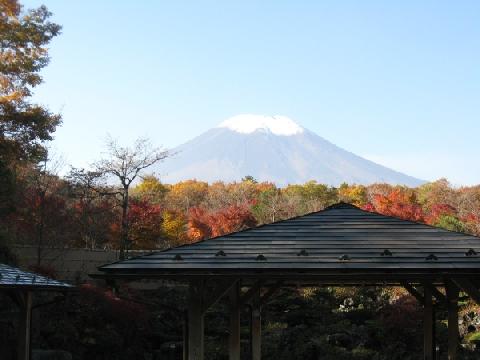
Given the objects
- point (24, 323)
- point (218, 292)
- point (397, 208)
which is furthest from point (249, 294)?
point (397, 208)

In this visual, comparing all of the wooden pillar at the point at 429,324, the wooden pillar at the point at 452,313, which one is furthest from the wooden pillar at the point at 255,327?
the wooden pillar at the point at 452,313

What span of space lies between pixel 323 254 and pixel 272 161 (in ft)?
526

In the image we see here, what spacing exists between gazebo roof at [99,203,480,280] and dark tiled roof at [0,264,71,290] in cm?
415

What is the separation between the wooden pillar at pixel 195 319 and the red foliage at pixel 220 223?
20100mm

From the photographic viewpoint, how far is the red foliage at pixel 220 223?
Answer: 95.8ft

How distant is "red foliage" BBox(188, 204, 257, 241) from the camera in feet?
95.8

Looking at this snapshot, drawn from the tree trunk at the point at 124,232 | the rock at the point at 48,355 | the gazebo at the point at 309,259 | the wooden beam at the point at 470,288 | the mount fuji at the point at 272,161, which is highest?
the mount fuji at the point at 272,161

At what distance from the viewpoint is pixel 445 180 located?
41.1 meters

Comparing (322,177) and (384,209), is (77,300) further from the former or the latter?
(322,177)

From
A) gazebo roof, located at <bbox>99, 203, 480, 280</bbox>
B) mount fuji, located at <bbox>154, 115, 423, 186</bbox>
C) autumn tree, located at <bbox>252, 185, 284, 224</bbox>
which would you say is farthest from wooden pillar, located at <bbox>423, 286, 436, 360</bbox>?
mount fuji, located at <bbox>154, 115, 423, 186</bbox>

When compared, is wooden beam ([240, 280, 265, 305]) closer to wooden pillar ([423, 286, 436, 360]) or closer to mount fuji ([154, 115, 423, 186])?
wooden pillar ([423, 286, 436, 360])

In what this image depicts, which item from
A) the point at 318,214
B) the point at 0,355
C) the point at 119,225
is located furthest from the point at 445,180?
the point at 318,214

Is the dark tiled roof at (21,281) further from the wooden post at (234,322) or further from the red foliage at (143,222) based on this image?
A: the red foliage at (143,222)

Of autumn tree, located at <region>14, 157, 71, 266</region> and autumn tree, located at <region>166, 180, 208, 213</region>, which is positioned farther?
autumn tree, located at <region>166, 180, 208, 213</region>
